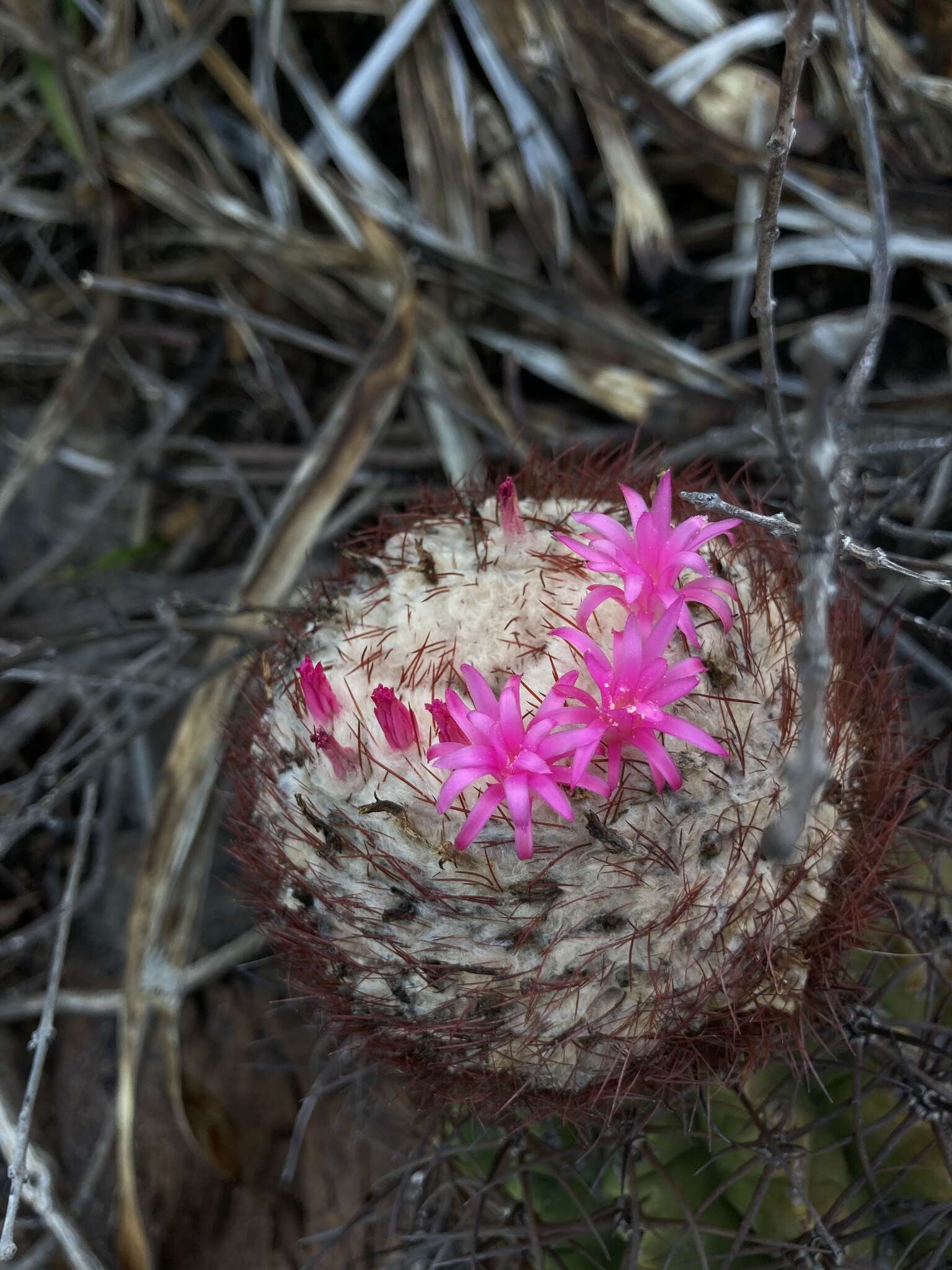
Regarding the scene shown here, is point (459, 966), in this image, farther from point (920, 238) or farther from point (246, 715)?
point (920, 238)

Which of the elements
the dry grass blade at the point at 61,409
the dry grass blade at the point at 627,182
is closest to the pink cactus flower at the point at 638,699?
the dry grass blade at the point at 627,182

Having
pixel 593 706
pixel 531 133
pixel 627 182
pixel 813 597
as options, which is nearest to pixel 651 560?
pixel 593 706

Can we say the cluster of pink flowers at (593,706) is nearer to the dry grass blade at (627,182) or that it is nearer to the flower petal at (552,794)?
the flower petal at (552,794)

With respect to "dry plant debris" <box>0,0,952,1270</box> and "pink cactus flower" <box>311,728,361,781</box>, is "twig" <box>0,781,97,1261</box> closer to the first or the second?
"dry plant debris" <box>0,0,952,1270</box>

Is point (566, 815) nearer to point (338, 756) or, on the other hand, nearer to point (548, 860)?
point (548, 860)

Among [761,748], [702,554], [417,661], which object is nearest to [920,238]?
[702,554]
